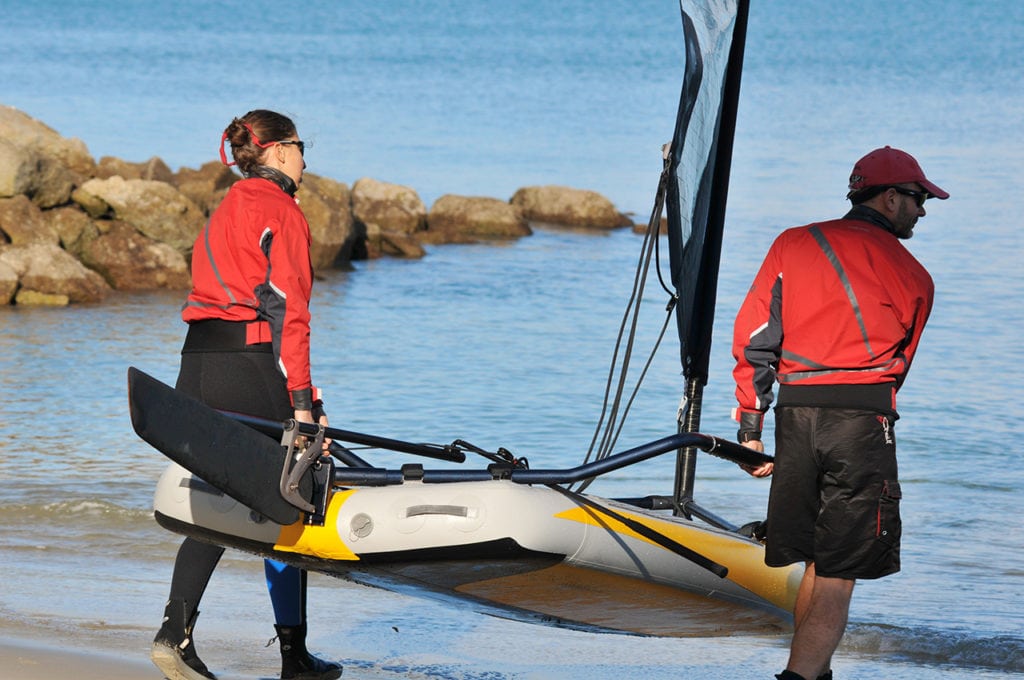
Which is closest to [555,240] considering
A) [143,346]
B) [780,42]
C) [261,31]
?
[143,346]

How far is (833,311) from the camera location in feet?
13.0

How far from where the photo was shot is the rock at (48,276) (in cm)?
1457

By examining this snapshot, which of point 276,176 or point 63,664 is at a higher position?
point 276,176

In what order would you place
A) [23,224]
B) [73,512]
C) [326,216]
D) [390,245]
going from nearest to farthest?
[73,512] < [23,224] < [326,216] < [390,245]

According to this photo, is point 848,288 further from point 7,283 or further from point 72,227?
point 72,227

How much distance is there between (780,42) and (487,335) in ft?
154

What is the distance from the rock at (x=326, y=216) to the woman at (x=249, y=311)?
12.9m

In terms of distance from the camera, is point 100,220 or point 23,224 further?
point 100,220

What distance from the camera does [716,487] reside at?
8.96 meters

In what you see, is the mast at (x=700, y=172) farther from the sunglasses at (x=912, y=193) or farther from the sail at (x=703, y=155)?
the sunglasses at (x=912, y=193)

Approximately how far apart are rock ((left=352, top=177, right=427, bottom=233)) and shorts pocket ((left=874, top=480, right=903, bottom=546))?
17635mm

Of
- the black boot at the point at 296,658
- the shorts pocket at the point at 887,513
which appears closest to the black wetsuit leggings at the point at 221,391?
the black boot at the point at 296,658

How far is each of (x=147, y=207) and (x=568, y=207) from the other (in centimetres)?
871

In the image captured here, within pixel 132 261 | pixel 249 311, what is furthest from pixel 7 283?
pixel 249 311
